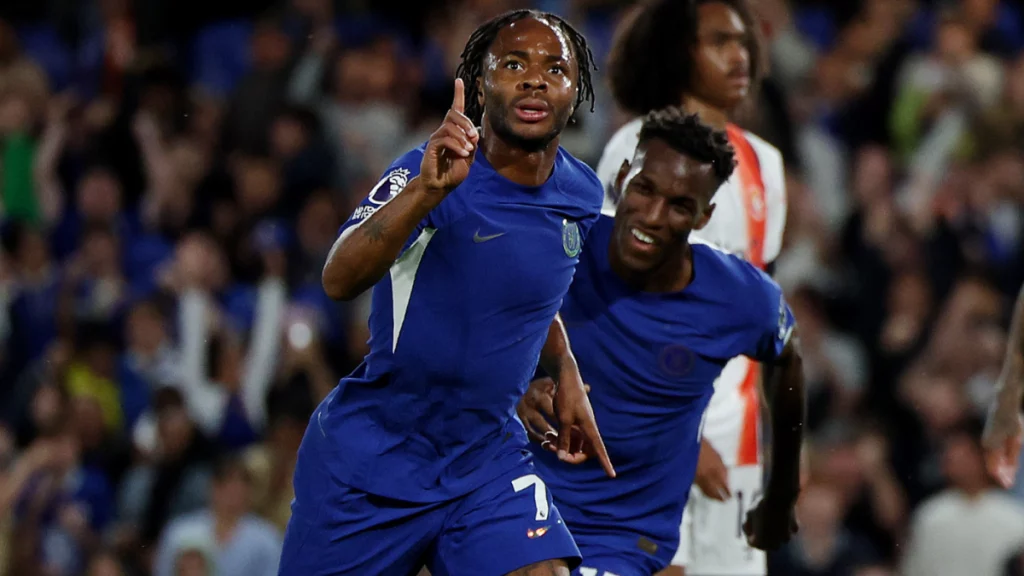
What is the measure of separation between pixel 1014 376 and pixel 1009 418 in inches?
5.6

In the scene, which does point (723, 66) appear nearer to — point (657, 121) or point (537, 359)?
point (657, 121)

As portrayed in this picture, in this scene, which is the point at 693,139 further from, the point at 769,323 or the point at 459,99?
the point at 459,99

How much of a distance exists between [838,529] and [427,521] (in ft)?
17.0

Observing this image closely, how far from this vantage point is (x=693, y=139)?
16.9ft

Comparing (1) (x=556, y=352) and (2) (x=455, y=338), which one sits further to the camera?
(1) (x=556, y=352)

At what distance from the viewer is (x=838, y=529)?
9.31 meters

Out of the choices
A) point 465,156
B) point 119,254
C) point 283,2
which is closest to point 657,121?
point 465,156

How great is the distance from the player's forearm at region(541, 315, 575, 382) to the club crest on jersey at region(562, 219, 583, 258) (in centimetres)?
28

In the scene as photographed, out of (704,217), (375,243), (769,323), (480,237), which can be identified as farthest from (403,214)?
(769,323)

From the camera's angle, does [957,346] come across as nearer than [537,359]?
No

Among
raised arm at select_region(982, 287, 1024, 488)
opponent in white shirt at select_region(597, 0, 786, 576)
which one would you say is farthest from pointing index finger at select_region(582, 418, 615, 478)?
raised arm at select_region(982, 287, 1024, 488)

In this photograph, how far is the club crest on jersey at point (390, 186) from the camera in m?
4.24

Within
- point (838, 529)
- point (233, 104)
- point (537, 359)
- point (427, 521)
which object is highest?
point (233, 104)

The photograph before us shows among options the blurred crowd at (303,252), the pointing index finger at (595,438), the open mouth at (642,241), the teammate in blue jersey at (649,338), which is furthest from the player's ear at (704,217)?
the blurred crowd at (303,252)
